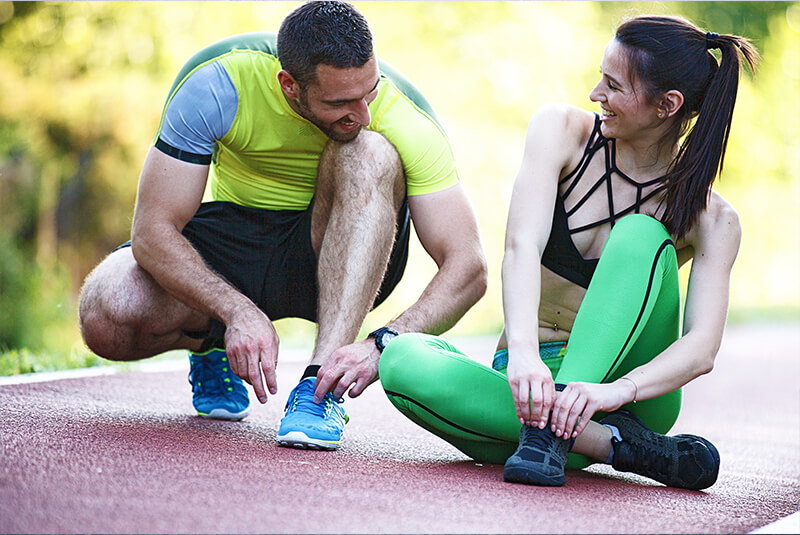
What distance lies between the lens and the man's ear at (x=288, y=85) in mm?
2869

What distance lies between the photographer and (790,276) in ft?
61.8

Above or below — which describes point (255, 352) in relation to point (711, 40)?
below

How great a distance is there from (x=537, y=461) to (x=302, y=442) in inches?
26.0

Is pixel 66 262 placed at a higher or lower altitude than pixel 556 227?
lower

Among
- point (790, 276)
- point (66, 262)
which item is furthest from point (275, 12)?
point (790, 276)

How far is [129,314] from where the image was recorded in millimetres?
2980

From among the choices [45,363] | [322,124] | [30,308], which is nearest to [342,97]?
[322,124]

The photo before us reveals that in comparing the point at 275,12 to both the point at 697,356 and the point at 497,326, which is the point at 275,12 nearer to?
the point at 497,326

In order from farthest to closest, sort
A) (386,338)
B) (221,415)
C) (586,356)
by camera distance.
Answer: (221,415)
(386,338)
(586,356)

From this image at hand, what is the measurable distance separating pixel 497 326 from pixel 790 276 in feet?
35.7

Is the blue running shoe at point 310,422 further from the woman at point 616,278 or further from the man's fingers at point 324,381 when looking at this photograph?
the woman at point 616,278

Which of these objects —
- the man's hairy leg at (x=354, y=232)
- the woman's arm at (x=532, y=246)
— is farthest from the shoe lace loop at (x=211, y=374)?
the woman's arm at (x=532, y=246)

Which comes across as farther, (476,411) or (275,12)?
(275,12)

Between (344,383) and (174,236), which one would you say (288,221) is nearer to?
(174,236)
